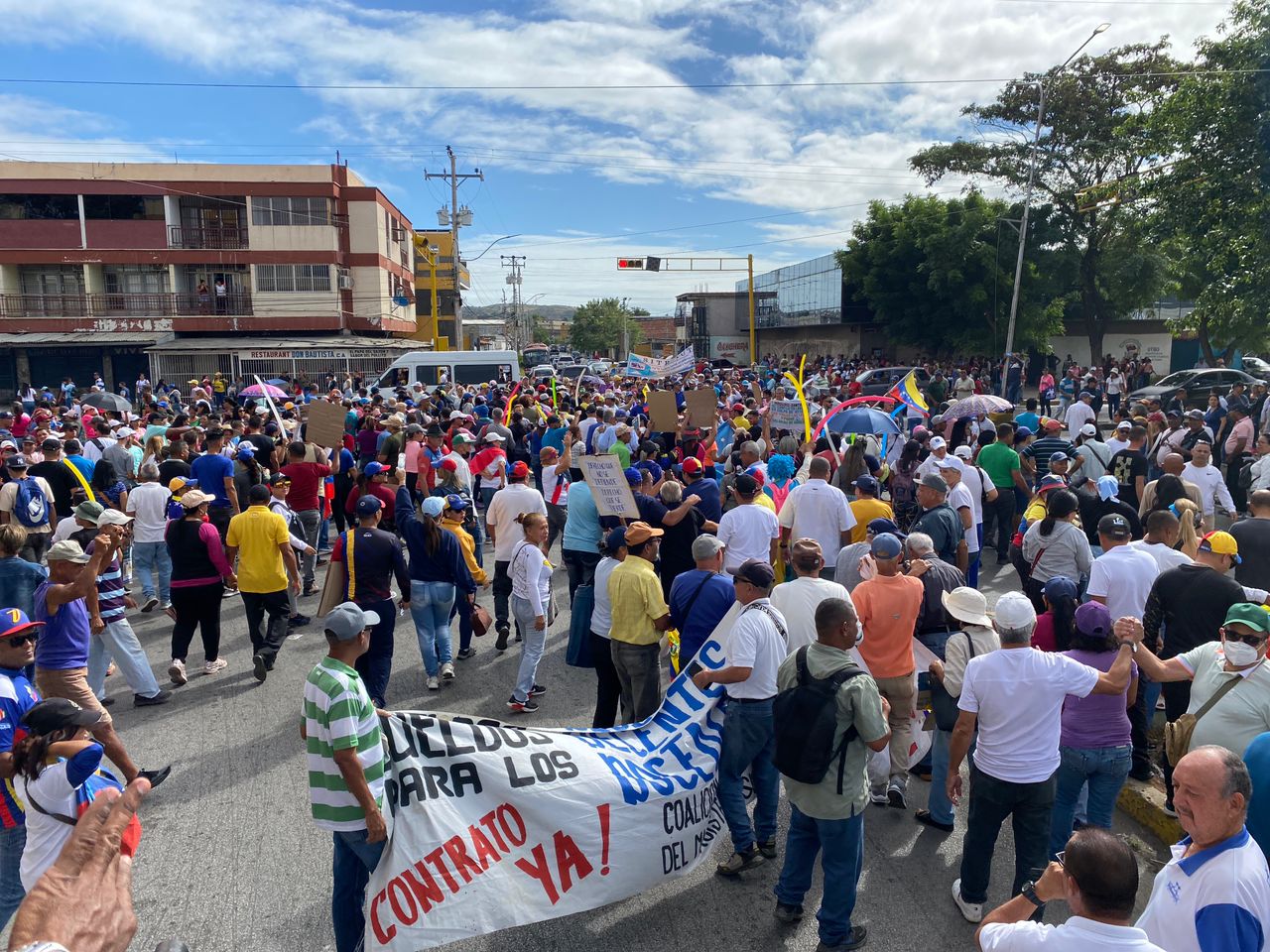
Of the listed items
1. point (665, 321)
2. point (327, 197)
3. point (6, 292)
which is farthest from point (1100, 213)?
point (665, 321)

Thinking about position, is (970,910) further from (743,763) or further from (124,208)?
(124,208)

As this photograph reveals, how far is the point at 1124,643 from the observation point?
157 inches

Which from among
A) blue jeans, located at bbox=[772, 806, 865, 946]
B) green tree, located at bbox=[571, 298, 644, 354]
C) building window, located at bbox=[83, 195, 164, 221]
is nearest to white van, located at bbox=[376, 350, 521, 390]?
building window, located at bbox=[83, 195, 164, 221]

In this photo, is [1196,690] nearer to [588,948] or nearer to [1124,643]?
Answer: [1124,643]

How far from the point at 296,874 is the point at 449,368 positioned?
75.9 feet

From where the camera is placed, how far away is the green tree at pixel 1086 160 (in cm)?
3228

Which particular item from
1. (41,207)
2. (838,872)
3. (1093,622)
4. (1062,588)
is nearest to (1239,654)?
(1093,622)

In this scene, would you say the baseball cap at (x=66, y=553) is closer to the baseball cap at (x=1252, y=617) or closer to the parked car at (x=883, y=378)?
the baseball cap at (x=1252, y=617)

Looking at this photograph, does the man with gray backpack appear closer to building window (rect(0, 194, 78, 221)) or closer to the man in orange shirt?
the man in orange shirt

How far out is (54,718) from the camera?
3352 millimetres

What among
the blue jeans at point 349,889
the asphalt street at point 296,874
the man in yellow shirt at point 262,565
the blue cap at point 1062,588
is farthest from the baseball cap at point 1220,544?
the man in yellow shirt at point 262,565

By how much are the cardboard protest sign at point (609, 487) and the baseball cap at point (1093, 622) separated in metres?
3.82

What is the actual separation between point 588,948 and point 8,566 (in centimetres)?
517

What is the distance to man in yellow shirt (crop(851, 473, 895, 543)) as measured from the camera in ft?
23.7
